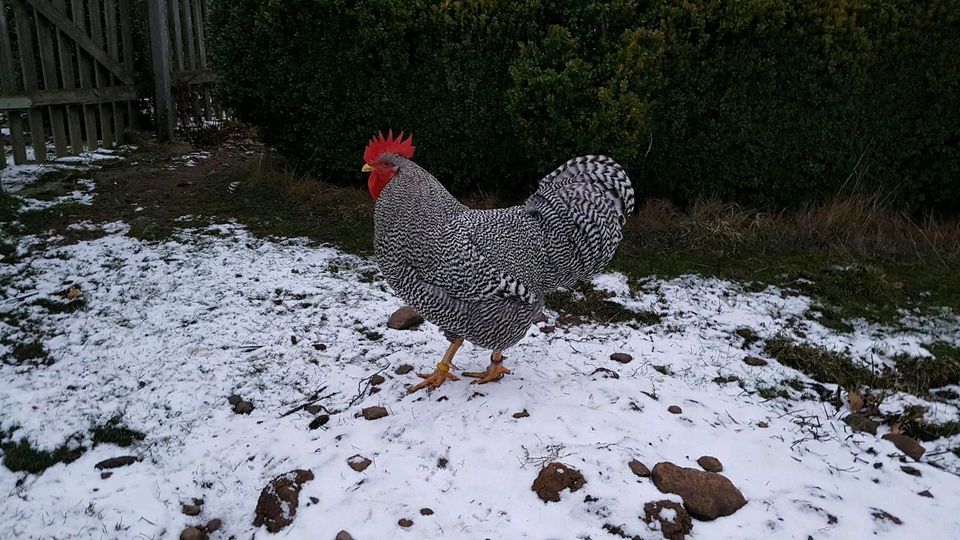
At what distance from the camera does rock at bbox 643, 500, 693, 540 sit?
8.81 ft

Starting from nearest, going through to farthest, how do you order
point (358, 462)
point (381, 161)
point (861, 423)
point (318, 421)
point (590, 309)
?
point (358, 462)
point (861, 423)
point (318, 421)
point (381, 161)
point (590, 309)

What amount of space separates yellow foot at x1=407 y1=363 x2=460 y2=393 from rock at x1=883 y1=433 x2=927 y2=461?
8.07 feet

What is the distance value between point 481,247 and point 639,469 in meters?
1.44

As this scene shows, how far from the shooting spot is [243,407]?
375 centimetres

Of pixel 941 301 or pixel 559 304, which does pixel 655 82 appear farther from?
pixel 941 301

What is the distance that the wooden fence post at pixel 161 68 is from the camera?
29.2 ft

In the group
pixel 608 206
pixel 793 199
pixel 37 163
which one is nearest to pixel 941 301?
pixel 793 199

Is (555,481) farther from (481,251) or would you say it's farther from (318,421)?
(318,421)

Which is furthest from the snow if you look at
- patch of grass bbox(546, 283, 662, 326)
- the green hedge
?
the green hedge

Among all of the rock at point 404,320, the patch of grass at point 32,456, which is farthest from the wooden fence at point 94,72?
the rock at point 404,320

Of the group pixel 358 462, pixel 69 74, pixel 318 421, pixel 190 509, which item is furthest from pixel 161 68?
pixel 358 462

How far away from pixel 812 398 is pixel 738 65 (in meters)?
3.65

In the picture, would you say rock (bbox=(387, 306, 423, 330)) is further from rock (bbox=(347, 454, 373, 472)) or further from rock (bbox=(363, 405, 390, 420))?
rock (bbox=(347, 454, 373, 472))

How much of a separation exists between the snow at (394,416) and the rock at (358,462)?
0.04 meters
